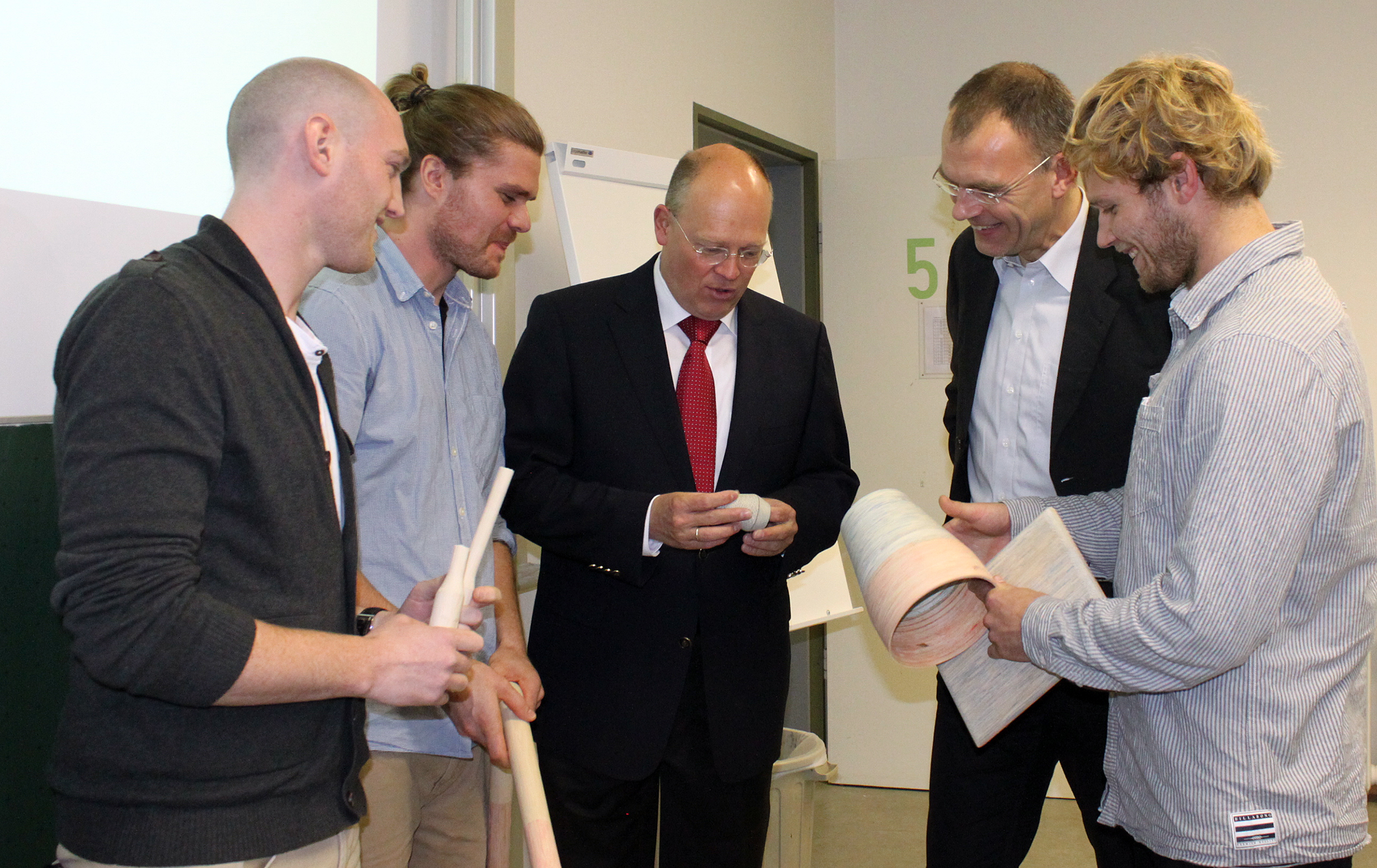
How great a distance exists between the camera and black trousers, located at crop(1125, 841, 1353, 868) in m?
1.34

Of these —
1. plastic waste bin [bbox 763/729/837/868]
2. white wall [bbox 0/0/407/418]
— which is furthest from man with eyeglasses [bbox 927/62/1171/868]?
white wall [bbox 0/0/407/418]

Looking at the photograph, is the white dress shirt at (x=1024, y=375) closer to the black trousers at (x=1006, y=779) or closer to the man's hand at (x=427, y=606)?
the black trousers at (x=1006, y=779)

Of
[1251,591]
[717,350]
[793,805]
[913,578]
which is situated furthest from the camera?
[793,805]

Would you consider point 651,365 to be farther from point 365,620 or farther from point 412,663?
point 412,663

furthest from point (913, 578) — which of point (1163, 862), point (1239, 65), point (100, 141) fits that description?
point (1239, 65)

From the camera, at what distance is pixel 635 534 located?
1.89 meters

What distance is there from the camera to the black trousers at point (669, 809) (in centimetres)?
195

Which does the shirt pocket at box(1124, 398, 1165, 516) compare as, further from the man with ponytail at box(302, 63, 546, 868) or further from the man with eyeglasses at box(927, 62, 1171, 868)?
the man with ponytail at box(302, 63, 546, 868)

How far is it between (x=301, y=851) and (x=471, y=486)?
711 mm

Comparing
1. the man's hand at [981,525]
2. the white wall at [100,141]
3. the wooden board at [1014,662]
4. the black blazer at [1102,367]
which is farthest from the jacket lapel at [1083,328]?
the white wall at [100,141]

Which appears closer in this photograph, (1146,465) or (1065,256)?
(1146,465)

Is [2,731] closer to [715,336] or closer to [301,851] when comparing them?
[301,851]

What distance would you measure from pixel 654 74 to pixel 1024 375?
1895 mm

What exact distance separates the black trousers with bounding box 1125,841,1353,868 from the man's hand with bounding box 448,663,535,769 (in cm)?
95
